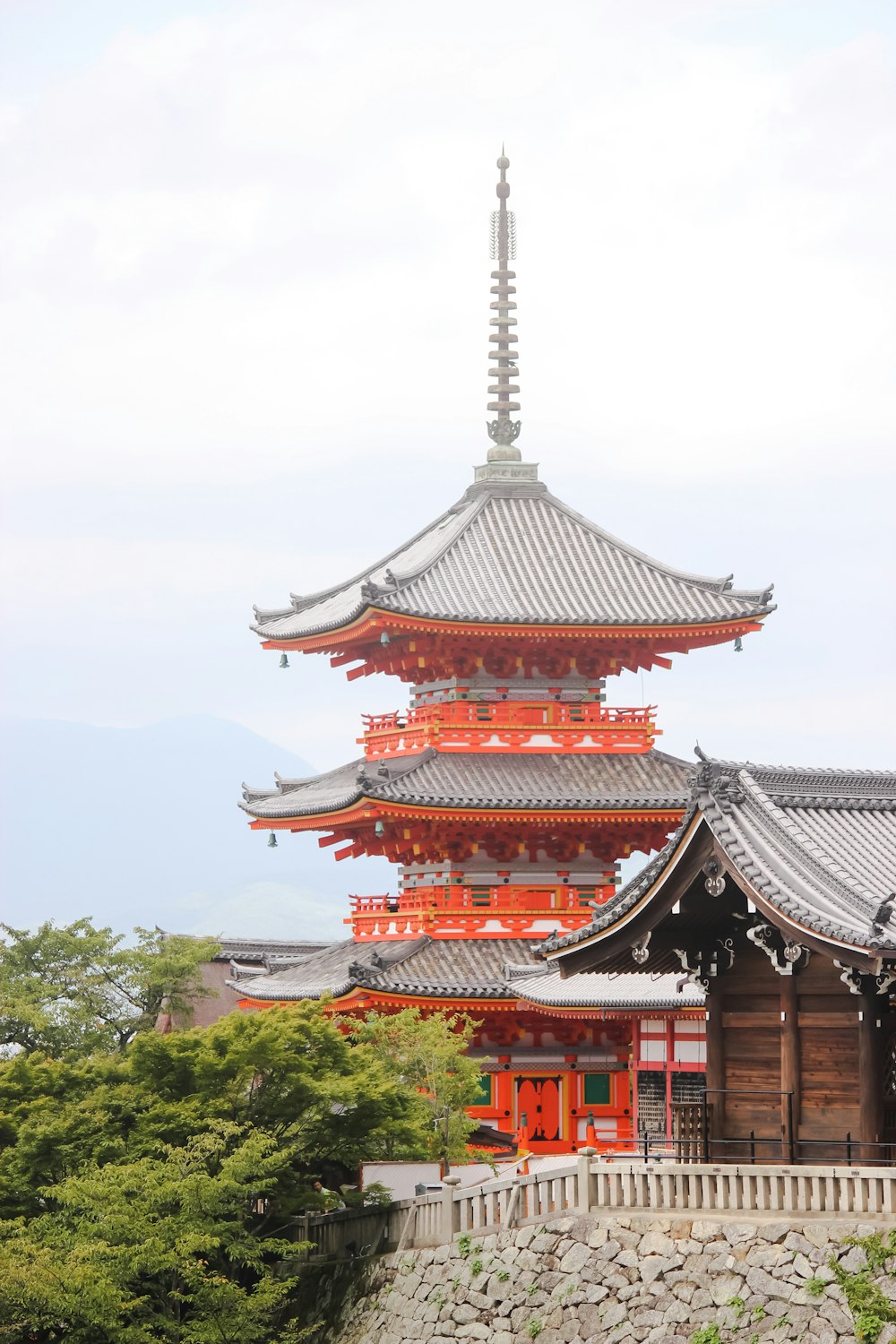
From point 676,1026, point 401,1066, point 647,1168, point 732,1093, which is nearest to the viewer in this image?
point 647,1168

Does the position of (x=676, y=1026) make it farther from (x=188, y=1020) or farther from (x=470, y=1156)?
(x=188, y=1020)

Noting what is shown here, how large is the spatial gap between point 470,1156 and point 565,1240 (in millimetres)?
9520

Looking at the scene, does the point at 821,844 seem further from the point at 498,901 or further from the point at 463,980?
the point at 498,901

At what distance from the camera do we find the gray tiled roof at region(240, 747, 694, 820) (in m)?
43.4

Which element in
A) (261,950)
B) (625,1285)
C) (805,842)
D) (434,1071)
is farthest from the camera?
(261,950)

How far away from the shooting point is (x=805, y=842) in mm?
26641

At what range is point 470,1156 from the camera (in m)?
35.1

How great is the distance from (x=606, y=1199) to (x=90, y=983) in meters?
23.7

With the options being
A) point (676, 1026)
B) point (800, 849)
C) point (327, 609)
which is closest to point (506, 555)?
point (327, 609)

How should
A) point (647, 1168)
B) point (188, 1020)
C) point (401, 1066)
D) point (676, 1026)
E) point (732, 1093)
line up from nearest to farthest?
point (647, 1168) < point (732, 1093) < point (401, 1066) < point (676, 1026) < point (188, 1020)

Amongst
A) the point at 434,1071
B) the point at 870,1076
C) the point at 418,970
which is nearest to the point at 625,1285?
the point at 870,1076

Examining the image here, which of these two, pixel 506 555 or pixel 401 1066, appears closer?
pixel 401 1066

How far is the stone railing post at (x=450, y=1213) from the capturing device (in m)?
28.3

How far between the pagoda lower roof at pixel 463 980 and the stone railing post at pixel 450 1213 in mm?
8605
